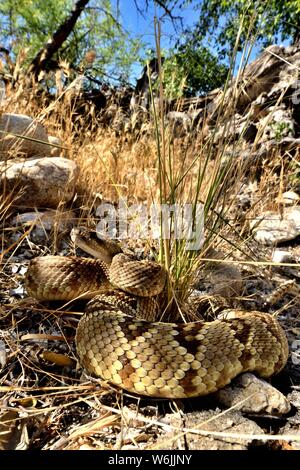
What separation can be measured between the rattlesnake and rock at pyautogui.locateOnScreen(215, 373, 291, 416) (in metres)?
0.05

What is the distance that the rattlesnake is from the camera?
158cm

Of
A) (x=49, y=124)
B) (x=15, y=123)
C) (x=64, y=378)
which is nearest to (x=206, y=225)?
(x=64, y=378)

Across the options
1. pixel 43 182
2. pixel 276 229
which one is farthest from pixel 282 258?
pixel 43 182

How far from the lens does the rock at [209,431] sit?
1399 millimetres

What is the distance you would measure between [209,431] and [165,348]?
351 millimetres

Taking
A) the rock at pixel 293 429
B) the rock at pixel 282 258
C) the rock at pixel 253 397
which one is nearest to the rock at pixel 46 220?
the rock at pixel 282 258

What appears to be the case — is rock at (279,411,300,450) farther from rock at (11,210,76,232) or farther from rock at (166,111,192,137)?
rock at (11,210,76,232)

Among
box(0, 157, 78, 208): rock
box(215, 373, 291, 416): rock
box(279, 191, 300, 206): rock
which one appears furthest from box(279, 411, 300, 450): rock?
box(279, 191, 300, 206): rock

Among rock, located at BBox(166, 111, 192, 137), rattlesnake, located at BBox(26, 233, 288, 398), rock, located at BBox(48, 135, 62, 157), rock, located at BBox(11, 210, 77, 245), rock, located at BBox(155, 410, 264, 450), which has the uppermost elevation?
rock, located at BBox(166, 111, 192, 137)

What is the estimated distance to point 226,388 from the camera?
65.9 inches

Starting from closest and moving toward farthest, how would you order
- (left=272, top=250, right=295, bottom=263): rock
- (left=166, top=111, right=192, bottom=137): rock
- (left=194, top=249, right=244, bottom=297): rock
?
(left=194, top=249, right=244, bottom=297): rock, (left=166, top=111, right=192, bottom=137): rock, (left=272, top=250, right=295, bottom=263): rock

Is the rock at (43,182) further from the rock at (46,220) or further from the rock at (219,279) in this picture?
the rock at (219,279)

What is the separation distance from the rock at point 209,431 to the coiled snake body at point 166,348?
0.31 ft

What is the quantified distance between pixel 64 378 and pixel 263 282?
72.7 inches
